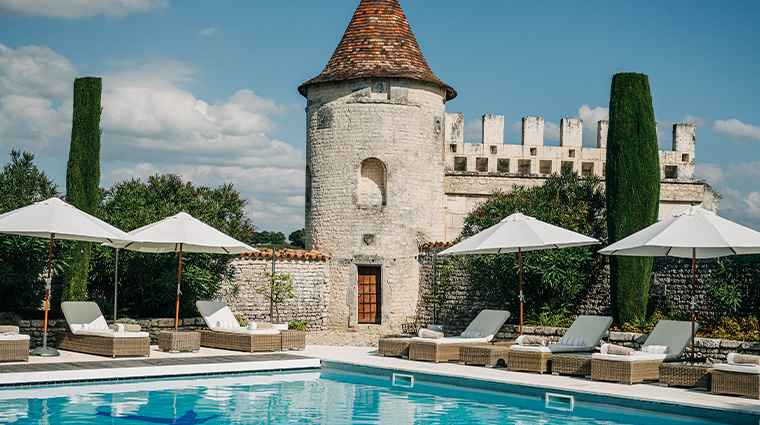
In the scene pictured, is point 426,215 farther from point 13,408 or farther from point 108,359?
point 13,408

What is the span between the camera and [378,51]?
2158 cm

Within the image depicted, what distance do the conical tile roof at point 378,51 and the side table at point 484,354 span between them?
10.3 m

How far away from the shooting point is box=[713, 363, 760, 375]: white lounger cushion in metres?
9.02

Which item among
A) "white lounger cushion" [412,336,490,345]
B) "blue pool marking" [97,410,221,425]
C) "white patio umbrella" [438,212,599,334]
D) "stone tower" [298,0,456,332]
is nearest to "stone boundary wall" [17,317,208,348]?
"white lounger cushion" [412,336,490,345]

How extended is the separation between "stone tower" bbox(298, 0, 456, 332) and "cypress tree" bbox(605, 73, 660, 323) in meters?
6.80

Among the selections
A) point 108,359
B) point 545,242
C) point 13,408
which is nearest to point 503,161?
point 545,242

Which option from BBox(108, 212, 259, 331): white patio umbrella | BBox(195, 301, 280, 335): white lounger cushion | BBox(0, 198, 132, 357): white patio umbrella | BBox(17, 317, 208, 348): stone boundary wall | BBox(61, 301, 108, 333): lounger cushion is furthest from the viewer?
BBox(195, 301, 280, 335): white lounger cushion

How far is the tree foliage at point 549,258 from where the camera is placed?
614 inches

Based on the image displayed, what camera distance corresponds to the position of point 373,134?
68.3ft

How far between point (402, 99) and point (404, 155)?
1592mm

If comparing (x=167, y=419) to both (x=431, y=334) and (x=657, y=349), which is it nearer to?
(x=431, y=334)

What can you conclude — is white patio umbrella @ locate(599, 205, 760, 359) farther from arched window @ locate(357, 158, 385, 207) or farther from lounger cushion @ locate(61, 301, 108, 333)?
arched window @ locate(357, 158, 385, 207)

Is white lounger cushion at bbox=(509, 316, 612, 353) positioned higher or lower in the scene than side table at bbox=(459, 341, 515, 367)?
higher

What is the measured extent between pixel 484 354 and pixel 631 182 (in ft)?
17.9
